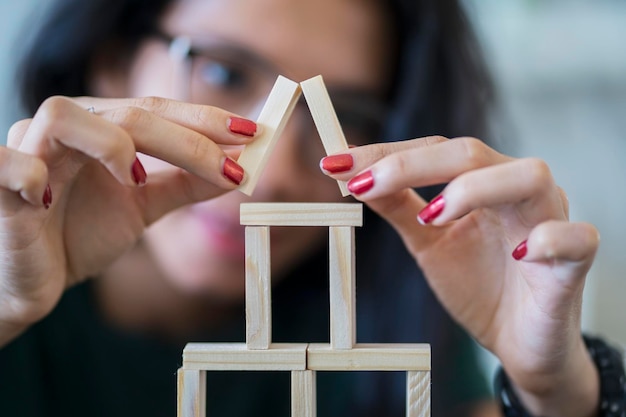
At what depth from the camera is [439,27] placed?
50.1 inches

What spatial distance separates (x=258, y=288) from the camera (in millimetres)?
667

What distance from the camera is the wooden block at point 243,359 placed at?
2.14 feet

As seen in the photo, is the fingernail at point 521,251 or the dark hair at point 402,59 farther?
the dark hair at point 402,59

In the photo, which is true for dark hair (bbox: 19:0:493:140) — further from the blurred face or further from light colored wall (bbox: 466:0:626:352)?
light colored wall (bbox: 466:0:626:352)

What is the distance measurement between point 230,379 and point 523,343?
2.69 feet

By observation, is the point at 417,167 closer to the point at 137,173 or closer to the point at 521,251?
the point at 521,251

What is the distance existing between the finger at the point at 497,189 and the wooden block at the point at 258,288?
0.60 feet

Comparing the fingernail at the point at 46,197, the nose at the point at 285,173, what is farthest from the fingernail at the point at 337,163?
the nose at the point at 285,173

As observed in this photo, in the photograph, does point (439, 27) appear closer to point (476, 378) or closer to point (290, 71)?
point (290, 71)

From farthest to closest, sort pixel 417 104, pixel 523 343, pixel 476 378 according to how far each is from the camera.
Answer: pixel 476 378 → pixel 417 104 → pixel 523 343

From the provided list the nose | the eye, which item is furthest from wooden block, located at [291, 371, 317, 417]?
the eye

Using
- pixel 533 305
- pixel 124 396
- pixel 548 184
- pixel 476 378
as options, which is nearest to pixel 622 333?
pixel 476 378

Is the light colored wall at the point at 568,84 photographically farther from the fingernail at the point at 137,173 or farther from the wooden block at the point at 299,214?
the fingernail at the point at 137,173

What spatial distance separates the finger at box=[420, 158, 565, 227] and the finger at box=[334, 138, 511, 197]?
0.08 feet
